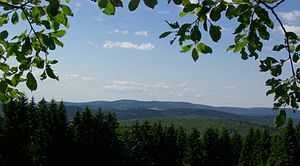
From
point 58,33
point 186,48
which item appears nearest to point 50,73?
point 58,33

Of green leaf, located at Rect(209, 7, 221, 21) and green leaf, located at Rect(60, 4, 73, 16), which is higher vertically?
green leaf, located at Rect(60, 4, 73, 16)

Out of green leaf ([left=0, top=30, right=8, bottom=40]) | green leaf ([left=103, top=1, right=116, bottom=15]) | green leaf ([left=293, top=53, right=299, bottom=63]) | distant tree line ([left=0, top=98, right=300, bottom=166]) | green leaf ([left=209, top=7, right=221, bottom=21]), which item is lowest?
distant tree line ([left=0, top=98, right=300, bottom=166])

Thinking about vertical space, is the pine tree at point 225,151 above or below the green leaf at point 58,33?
below

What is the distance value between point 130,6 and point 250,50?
1603mm

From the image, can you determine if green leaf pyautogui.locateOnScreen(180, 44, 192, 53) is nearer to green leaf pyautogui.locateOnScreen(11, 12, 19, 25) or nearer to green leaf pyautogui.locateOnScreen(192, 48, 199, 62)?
green leaf pyautogui.locateOnScreen(192, 48, 199, 62)

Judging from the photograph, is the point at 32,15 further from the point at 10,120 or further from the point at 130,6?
the point at 10,120

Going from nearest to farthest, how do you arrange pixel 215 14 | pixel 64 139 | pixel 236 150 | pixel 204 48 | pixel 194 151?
pixel 215 14
pixel 204 48
pixel 64 139
pixel 194 151
pixel 236 150

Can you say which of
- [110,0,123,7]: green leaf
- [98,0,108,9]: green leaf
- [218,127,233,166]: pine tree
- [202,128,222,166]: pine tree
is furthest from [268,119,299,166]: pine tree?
[98,0,108,9]: green leaf

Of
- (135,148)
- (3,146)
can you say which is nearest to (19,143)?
(3,146)

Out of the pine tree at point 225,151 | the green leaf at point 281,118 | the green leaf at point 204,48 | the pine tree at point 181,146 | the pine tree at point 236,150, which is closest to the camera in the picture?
the green leaf at point 204,48

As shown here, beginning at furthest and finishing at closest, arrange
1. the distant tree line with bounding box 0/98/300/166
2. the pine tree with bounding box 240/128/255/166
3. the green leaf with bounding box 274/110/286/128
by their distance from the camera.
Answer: the pine tree with bounding box 240/128/255/166, the distant tree line with bounding box 0/98/300/166, the green leaf with bounding box 274/110/286/128

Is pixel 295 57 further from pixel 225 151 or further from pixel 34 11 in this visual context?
pixel 225 151

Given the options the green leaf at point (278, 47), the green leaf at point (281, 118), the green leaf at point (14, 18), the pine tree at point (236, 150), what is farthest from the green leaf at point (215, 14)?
→ the pine tree at point (236, 150)

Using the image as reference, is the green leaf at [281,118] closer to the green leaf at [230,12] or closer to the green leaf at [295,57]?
the green leaf at [295,57]
